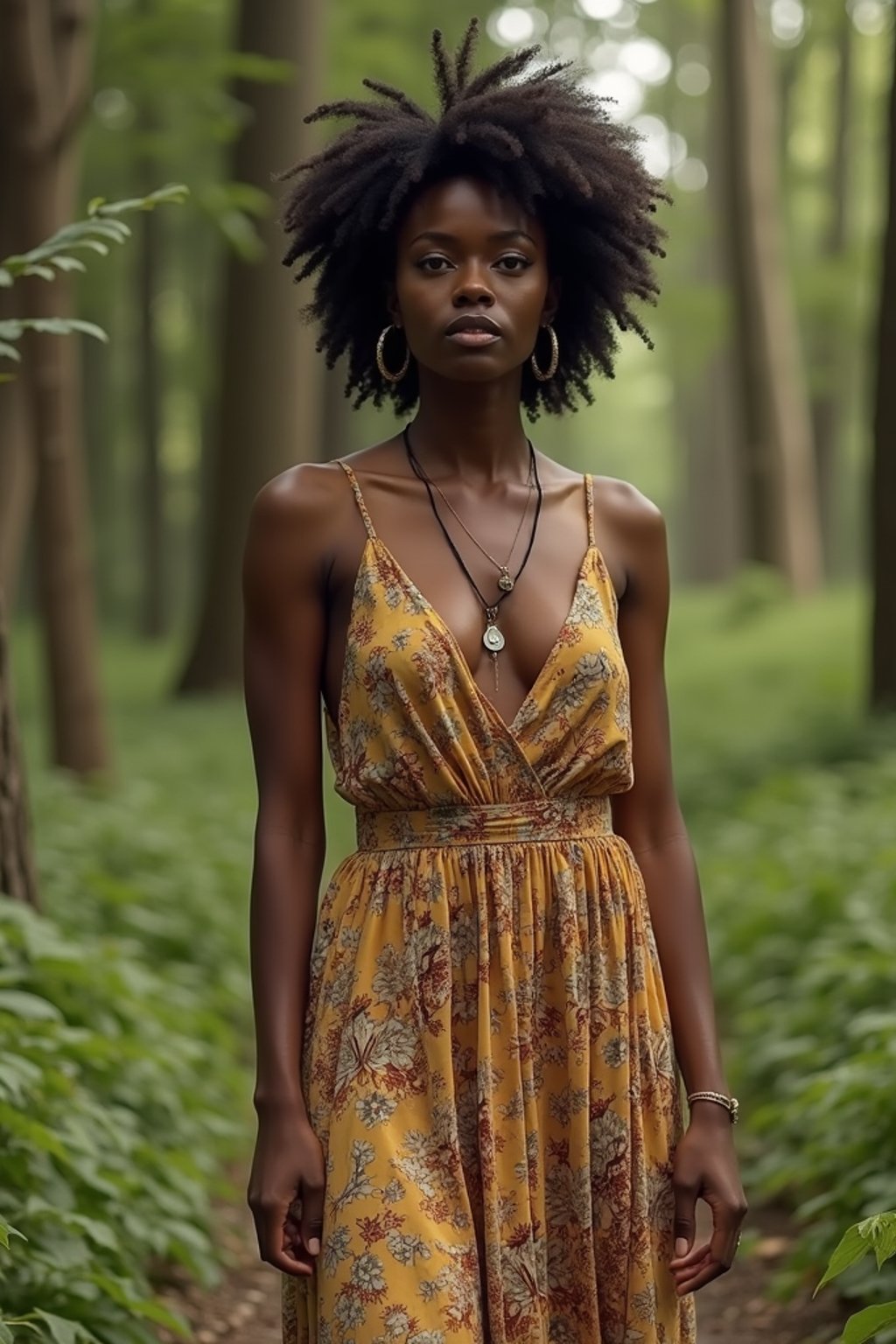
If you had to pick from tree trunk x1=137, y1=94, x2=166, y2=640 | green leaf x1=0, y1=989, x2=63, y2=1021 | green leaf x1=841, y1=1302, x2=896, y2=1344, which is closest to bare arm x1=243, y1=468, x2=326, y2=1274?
green leaf x1=841, y1=1302, x2=896, y2=1344

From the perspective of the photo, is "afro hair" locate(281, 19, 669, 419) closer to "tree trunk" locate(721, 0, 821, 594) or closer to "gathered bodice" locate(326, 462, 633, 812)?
"gathered bodice" locate(326, 462, 633, 812)

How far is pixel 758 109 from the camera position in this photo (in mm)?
20047

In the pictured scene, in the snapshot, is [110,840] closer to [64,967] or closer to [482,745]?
[64,967]

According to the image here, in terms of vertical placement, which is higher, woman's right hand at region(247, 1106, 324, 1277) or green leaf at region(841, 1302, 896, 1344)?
woman's right hand at region(247, 1106, 324, 1277)

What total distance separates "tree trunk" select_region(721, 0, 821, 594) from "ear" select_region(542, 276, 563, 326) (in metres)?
17.3

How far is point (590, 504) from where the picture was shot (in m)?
3.08

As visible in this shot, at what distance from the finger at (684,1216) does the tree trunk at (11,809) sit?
93.5 inches

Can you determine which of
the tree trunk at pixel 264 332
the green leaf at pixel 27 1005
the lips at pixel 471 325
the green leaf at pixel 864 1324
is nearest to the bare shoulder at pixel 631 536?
the lips at pixel 471 325

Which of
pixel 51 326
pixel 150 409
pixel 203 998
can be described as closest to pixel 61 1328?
pixel 51 326

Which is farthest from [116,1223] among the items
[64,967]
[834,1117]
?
[834,1117]

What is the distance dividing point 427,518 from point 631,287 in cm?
56

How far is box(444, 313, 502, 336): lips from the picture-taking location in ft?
9.46

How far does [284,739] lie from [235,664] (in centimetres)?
1476

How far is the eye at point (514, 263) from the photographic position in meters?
2.93
